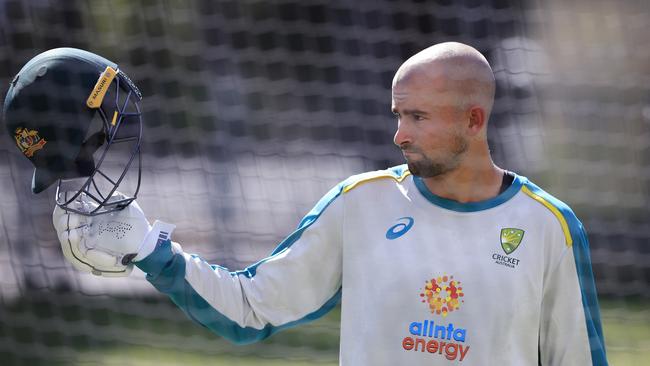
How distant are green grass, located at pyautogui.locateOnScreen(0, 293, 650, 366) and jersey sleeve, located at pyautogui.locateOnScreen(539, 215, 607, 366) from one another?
9.55 ft

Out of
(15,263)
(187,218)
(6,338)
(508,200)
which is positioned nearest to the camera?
(508,200)

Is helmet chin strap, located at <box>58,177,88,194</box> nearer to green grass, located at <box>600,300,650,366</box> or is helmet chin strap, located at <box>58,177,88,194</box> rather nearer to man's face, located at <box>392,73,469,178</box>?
man's face, located at <box>392,73,469,178</box>

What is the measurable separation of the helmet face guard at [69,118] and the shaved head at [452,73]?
687 mm

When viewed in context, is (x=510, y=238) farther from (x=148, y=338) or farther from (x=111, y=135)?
(x=148, y=338)

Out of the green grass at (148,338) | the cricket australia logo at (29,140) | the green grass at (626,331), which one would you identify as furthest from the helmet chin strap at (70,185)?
the green grass at (626,331)

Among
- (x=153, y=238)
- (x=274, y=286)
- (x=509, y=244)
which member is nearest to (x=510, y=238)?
(x=509, y=244)

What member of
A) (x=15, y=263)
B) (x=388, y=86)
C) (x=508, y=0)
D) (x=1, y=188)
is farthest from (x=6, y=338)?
(x=508, y=0)

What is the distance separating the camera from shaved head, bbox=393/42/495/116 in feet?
7.76

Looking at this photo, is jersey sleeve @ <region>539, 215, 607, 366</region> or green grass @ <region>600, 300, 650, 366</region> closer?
jersey sleeve @ <region>539, 215, 607, 366</region>

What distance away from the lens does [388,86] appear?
7.52m

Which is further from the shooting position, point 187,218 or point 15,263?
point 187,218

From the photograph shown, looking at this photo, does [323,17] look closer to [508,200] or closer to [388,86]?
[388,86]

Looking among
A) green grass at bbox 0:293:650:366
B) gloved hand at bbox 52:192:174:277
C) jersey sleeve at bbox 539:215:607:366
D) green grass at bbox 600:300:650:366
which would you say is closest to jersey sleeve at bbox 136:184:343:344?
gloved hand at bbox 52:192:174:277

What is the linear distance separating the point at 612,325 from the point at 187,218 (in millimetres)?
2778
